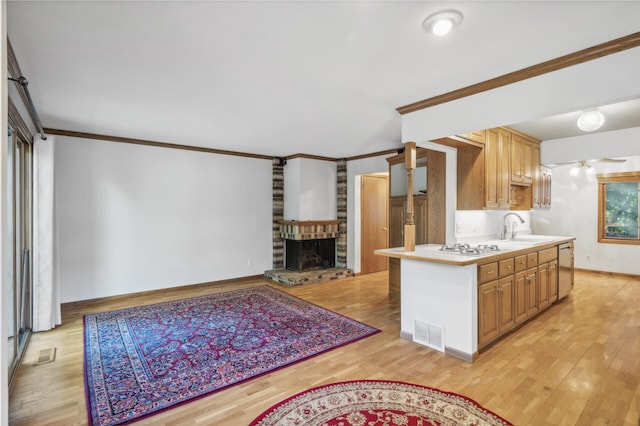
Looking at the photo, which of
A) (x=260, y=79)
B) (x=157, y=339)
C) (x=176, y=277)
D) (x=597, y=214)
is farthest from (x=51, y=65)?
(x=597, y=214)

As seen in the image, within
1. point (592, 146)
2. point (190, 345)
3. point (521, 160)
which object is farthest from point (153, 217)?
point (592, 146)

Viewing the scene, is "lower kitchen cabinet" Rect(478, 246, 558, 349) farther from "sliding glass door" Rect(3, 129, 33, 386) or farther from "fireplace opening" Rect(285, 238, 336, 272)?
"sliding glass door" Rect(3, 129, 33, 386)

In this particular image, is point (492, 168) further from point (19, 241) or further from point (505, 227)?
point (19, 241)

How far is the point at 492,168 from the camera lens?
3.97 meters

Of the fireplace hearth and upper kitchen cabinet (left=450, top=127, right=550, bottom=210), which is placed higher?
upper kitchen cabinet (left=450, top=127, right=550, bottom=210)

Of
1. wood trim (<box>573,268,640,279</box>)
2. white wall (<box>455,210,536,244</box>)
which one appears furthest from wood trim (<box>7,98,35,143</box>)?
wood trim (<box>573,268,640,279</box>)

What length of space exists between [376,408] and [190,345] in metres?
1.93

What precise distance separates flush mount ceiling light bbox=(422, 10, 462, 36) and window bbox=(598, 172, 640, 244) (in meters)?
6.52

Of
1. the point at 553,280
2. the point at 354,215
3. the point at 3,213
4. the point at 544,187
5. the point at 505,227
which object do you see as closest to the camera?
the point at 3,213

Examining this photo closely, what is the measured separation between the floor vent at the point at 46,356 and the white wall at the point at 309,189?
3893mm

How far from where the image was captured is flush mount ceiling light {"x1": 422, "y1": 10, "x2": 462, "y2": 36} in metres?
1.77

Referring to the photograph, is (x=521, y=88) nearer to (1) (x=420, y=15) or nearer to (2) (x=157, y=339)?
(1) (x=420, y=15)

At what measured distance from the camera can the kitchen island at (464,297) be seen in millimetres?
2855

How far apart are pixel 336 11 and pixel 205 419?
2.56 meters
